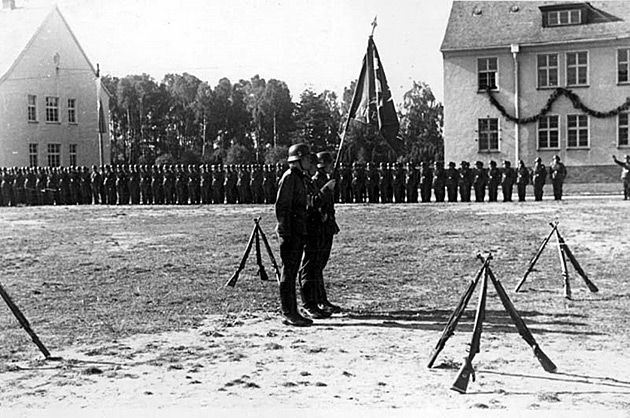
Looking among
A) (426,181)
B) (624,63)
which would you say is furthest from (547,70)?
(426,181)

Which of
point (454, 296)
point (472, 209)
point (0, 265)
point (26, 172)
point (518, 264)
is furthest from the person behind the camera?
point (26, 172)

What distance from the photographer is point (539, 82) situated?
36.1 metres

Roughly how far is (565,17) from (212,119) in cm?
2831

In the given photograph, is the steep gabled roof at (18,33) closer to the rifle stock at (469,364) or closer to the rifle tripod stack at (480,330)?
the rifle tripod stack at (480,330)

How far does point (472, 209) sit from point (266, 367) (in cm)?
1730

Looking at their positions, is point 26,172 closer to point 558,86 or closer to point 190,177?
point 190,177

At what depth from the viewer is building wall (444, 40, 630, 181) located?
34844 millimetres

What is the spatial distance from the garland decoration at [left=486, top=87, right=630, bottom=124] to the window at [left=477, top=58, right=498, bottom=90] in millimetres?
452

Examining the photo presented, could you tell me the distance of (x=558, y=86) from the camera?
117 ft

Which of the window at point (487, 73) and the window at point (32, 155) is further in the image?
the window at point (32, 155)

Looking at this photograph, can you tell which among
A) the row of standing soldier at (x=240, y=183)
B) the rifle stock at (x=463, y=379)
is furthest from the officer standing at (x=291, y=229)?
the row of standing soldier at (x=240, y=183)

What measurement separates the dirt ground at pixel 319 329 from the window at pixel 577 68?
772 inches

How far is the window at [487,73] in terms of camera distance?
36.7m

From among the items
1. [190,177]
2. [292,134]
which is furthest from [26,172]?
[292,134]
